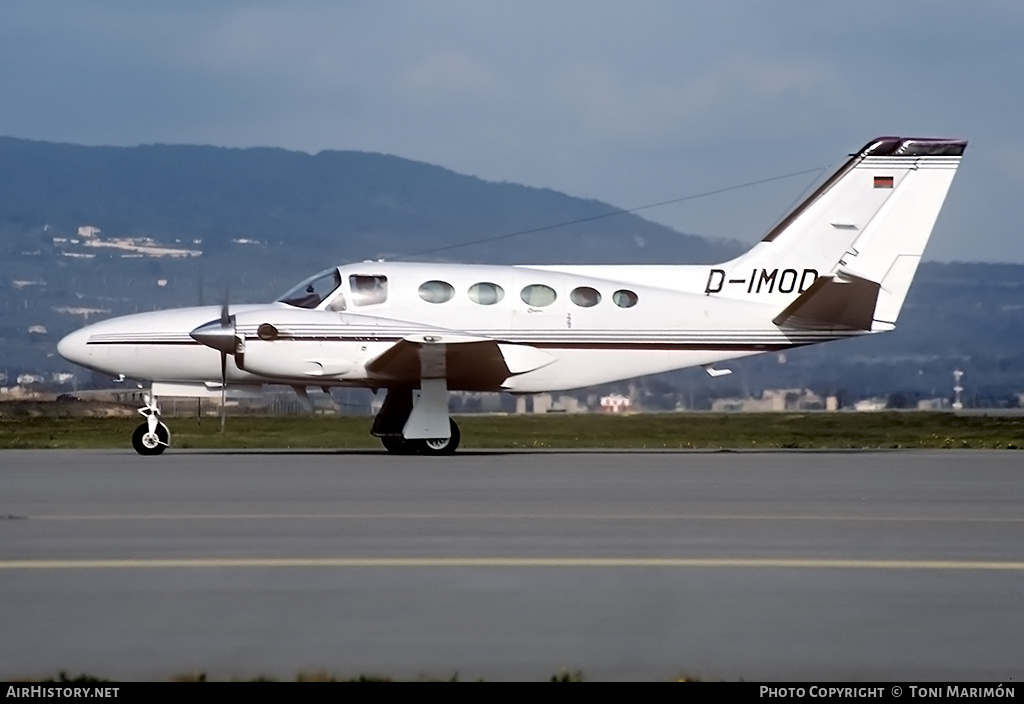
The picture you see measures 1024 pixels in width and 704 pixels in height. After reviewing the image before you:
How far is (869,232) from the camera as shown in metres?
24.5

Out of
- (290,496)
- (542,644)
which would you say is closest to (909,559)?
(542,644)

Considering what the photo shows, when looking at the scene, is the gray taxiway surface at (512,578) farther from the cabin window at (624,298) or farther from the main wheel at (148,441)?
the cabin window at (624,298)

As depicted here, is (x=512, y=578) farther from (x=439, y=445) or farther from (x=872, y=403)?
(x=872, y=403)

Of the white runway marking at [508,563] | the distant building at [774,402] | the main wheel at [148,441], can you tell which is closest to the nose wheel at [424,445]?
the main wheel at [148,441]

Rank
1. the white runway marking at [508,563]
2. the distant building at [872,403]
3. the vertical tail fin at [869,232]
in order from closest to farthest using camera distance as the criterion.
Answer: the white runway marking at [508,563], the vertical tail fin at [869,232], the distant building at [872,403]

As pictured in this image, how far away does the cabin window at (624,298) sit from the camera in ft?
77.5

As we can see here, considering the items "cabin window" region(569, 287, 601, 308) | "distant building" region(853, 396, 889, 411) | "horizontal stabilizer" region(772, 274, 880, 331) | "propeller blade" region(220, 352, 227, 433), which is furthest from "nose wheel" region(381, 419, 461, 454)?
"distant building" region(853, 396, 889, 411)

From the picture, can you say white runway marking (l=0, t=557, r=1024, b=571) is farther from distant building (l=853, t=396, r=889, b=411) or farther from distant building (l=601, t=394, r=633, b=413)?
distant building (l=853, t=396, r=889, b=411)

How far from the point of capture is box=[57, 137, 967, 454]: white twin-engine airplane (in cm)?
2227

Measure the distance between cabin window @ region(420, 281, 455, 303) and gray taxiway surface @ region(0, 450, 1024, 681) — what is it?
706 centimetres

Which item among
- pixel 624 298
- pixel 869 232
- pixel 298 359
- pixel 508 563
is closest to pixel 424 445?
pixel 298 359

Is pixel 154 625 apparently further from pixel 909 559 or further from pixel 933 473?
pixel 933 473

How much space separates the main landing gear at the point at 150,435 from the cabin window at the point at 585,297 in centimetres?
660

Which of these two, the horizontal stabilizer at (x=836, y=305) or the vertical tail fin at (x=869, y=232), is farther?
the vertical tail fin at (x=869, y=232)
